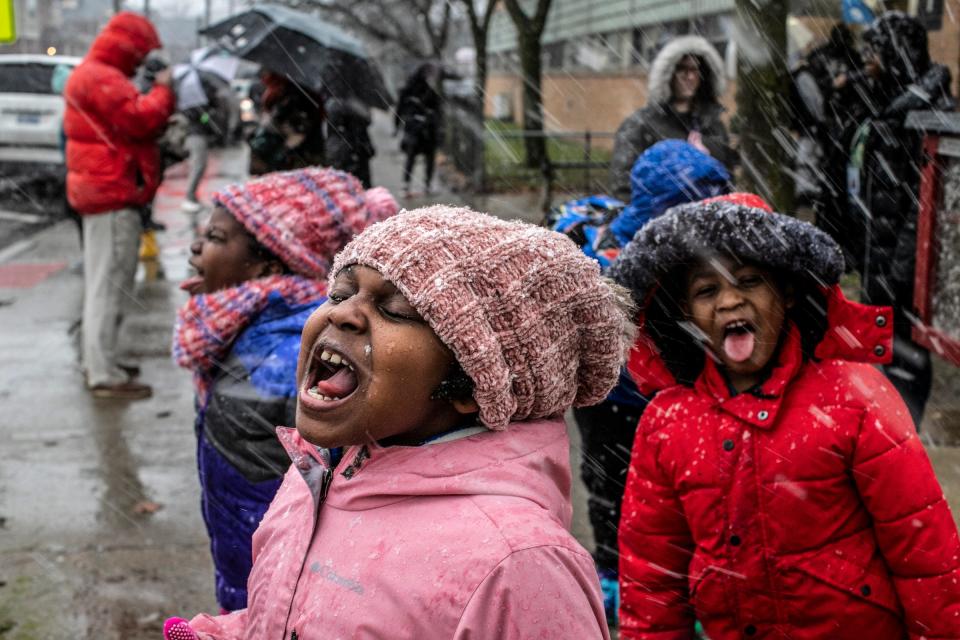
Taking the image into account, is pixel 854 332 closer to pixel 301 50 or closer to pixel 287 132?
pixel 287 132

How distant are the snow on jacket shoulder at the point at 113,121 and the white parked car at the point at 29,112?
9350mm

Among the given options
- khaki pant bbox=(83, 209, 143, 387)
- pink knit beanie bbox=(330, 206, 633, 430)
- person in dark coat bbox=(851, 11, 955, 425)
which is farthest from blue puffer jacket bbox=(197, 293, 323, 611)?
khaki pant bbox=(83, 209, 143, 387)

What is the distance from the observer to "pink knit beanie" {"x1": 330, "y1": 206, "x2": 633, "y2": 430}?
2025 mm

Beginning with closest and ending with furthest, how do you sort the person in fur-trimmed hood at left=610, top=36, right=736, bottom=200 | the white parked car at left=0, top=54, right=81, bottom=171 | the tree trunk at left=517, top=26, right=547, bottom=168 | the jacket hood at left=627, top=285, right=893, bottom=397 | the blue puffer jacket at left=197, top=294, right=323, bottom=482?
the jacket hood at left=627, top=285, right=893, bottom=397
the blue puffer jacket at left=197, top=294, right=323, bottom=482
the person in fur-trimmed hood at left=610, top=36, right=736, bottom=200
the white parked car at left=0, top=54, right=81, bottom=171
the tree trunk at left=517, top=26, right=547, bottom=168

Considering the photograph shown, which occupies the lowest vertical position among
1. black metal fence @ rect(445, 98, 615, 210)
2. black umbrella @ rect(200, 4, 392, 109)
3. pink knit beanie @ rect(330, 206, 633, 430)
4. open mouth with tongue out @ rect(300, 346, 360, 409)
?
black metal fence @ rect(445, 98, 615, 210)

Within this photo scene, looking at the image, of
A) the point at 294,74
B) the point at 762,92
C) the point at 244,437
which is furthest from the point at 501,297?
the point at 294,74

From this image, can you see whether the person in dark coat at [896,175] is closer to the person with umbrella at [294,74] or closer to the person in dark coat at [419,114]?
the person with umbrella at [294,74]

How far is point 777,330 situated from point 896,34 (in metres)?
3.97

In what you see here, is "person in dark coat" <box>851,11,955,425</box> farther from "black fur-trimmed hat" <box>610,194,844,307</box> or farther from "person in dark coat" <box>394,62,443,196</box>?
"person in dark coat" <box>394,62,443,196</box>

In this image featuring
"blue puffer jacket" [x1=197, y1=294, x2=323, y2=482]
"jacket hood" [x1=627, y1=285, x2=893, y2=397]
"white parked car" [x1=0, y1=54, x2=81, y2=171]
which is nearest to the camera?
"jacket hood" [x1=627, y1=285, x2=893, y2=397]

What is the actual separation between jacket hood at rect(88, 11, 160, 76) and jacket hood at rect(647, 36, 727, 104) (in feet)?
10.8

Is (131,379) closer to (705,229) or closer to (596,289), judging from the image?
(705,229)

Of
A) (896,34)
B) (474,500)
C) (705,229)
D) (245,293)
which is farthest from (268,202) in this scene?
(896,34)

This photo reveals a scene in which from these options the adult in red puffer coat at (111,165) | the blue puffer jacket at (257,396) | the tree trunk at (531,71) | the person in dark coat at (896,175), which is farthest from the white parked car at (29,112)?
the blue puffer jacket at (257,396)
